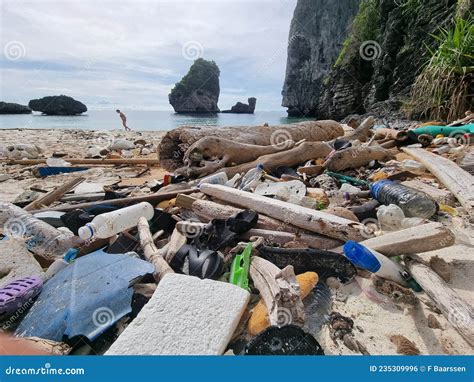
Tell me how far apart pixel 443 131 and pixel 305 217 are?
19.1 ft

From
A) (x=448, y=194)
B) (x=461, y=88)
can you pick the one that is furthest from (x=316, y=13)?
(x=448, y=194)

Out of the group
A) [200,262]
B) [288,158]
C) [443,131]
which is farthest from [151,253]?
[443,131]

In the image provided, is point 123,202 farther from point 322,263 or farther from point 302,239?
point 322,263

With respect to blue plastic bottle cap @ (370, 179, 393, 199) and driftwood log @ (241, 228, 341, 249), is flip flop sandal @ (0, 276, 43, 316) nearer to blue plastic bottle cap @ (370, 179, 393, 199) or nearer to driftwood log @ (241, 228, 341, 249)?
driftwood log @ (241, 228, 341, 249)

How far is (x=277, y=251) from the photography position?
228cm

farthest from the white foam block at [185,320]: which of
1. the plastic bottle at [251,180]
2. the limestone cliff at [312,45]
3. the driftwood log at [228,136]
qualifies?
the limestone cliff at [312,45]

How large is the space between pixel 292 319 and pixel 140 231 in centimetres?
162

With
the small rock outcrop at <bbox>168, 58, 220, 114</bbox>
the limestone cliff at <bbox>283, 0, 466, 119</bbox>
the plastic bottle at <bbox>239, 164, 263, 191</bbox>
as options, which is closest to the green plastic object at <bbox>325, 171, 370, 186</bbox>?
the plastic bottle at <bbox>239, 164, 263, 191</bbox>

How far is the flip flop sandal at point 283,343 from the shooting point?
1.48 m

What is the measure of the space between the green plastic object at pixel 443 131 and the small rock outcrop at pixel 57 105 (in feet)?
169

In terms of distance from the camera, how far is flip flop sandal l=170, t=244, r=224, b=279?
7.09ft

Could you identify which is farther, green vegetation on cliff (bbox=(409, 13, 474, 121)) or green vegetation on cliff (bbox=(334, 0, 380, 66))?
green vegetation on cliff (bbox=(334, 0, 380, 66))

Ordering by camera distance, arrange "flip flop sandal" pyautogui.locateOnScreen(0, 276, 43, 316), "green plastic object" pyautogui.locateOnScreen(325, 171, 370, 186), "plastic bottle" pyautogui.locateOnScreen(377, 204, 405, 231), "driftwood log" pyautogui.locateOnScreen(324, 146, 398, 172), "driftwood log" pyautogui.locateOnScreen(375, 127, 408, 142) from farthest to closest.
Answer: "driftwood log" pyautogui.locateOnScreen(375, 127, 408, 142) < "driftwood log" pyautogui.locateOnScreen(324, 146, 398, 172) < "green plastic object" pyautogui.locateOnScreen(325, 171, 370, 186) < "plastic bottle" pyautogui.locateOnScreen(377, 204, 405, 231) < "flip flop sandal" pyautogui.locateOnScreen(0, 276, 43, 316)
